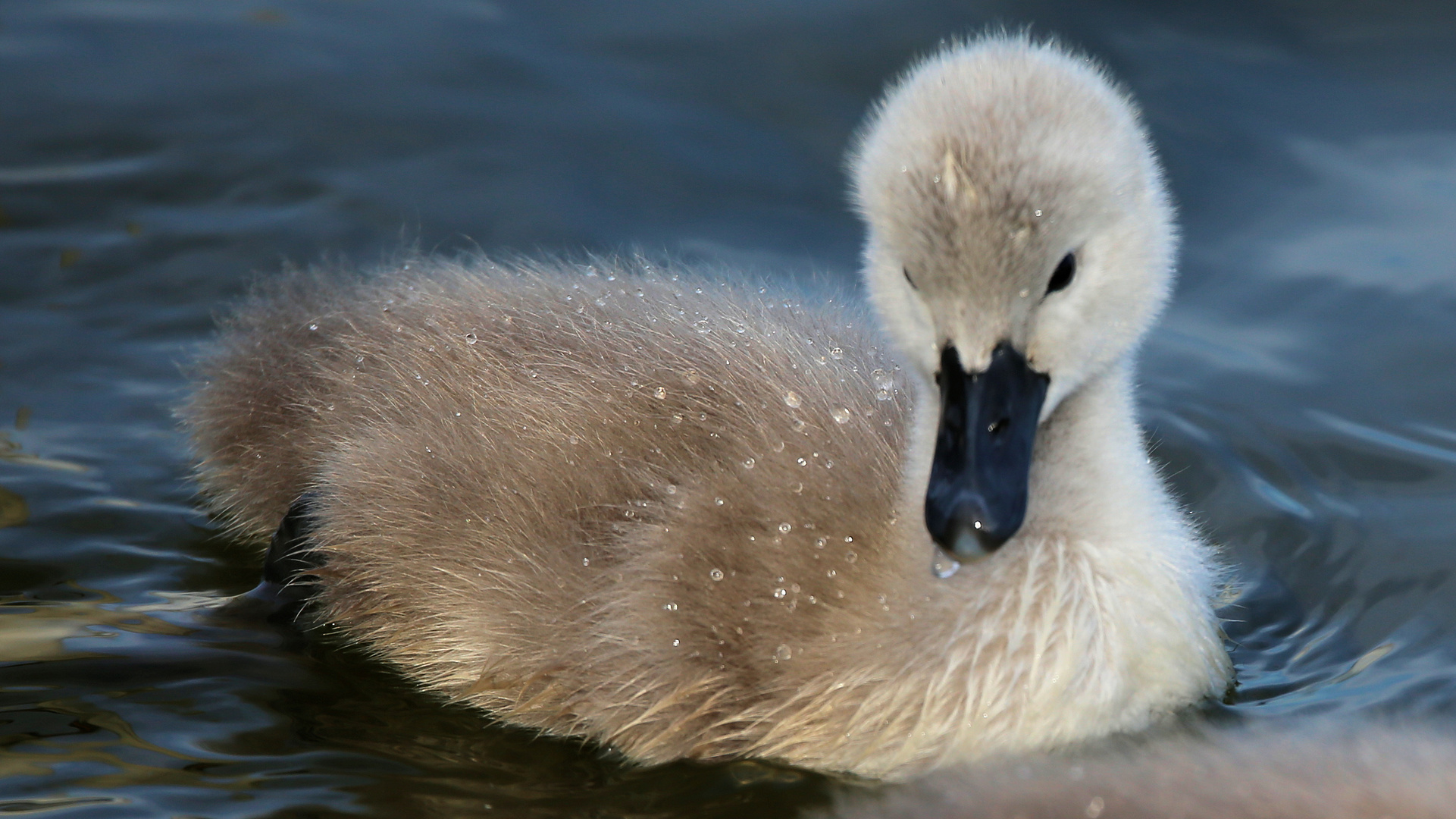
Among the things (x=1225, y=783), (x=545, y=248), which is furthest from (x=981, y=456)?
(x=545, y=248)

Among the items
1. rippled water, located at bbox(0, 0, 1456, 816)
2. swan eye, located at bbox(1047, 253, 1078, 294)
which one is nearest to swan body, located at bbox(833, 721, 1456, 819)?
rippled water, located at bbox(0, 0, 1456, 816)

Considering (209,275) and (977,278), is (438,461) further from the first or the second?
(209,275)

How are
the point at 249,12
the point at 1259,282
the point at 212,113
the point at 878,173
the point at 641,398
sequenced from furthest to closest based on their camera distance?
the point at 249,12, the point at 212,113, the point at 1259,282, the point at 641,398, the point at 878,173

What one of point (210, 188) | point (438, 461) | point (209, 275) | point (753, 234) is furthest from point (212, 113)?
point (438, 461)

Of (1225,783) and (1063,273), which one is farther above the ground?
(1063,273)

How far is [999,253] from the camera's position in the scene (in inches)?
105

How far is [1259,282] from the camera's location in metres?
5.00

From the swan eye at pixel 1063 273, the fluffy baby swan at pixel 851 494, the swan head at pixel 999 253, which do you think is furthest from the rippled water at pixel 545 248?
the swan eye at pixel 1063 273

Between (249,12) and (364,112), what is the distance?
0.75 m

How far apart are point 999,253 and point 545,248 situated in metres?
2.78

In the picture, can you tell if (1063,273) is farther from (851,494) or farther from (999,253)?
(851,494)

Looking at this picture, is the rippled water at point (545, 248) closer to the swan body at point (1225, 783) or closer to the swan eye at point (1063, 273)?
the swan body at point (1225, 783)

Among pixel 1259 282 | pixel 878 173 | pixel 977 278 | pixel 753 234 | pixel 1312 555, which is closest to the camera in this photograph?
pixel 977 278

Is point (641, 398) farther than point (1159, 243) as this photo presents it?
Yes
